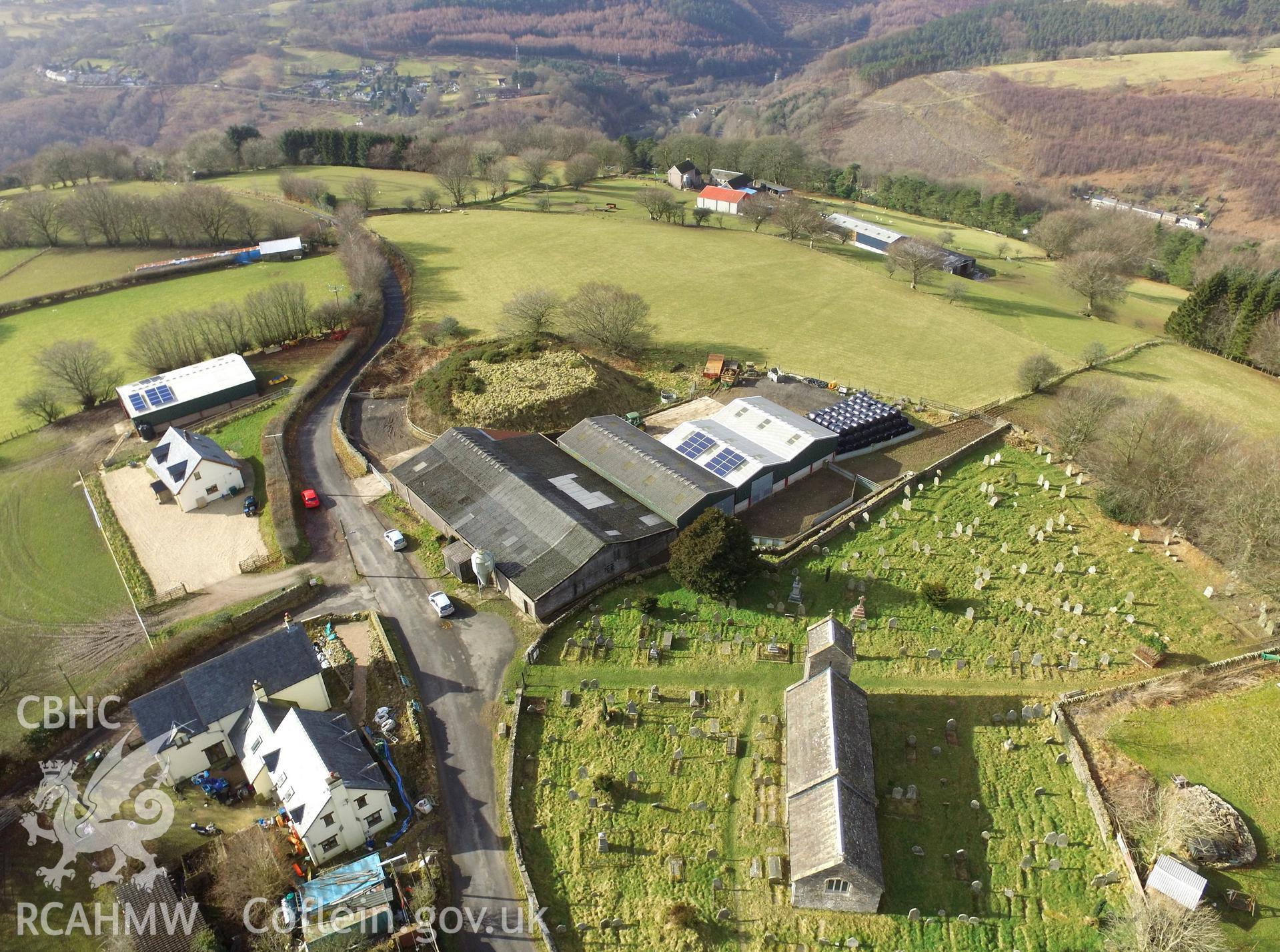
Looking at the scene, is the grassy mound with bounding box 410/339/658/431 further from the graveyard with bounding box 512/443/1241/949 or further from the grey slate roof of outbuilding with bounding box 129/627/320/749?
the grey slate roof of outbuilding with bounding box 129/627/320/749

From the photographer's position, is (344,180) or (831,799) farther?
(344,180)

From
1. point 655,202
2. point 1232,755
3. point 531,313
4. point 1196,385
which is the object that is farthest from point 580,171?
point 1232,755

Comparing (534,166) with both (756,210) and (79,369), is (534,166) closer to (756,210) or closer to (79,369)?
(756,210)

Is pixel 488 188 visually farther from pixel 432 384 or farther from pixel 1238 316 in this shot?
pixel 1238 316

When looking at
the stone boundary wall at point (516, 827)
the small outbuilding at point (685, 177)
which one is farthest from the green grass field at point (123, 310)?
the small outbuilding at point (685, 177)

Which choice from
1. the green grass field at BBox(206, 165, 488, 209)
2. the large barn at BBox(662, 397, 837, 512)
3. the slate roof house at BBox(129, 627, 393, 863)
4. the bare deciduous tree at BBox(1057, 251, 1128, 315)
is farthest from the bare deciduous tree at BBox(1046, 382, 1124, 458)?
the green grass field at BBox(206, 165, 488, 209)

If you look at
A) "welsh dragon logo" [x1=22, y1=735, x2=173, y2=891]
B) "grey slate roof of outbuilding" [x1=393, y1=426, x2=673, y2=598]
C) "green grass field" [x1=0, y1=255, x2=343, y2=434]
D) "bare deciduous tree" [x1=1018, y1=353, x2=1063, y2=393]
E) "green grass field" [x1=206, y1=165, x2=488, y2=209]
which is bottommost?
"green grass field" [x1=0, y1=255, x2=343, y2=434]
